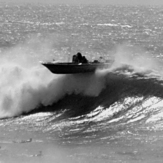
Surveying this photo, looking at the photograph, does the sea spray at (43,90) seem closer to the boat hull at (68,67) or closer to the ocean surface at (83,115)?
the ocean surface at (83,115)

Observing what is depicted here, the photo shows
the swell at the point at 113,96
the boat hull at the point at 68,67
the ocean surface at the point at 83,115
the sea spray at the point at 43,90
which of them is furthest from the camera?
the sea spray at the point at 43,90

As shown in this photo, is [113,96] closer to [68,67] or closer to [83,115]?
[83,115]

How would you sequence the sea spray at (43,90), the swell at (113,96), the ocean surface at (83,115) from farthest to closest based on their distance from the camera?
the sea spray at (43,90) → the swell at (113,96) → the ocean surface at (83,115)

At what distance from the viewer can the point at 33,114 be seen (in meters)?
39.2

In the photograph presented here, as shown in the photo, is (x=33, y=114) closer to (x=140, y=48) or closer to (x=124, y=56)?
(x=124, y=56)

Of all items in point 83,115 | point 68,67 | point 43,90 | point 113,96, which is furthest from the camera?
point 43,90

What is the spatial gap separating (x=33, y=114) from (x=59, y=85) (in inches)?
141

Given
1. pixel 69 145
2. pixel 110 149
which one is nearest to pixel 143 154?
pixel 110 149

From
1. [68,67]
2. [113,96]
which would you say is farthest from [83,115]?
[68,67]

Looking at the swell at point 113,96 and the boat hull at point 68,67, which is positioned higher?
Answer: the boat hull at point 68,67

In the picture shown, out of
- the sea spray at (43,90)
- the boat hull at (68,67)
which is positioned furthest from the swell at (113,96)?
the boat hull at (68,67)

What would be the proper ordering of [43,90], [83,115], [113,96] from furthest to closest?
[43,90], [113,96], [83,115]

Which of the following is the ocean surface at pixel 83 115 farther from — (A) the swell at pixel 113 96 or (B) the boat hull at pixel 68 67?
(B) the boat hull at pixel 68 67

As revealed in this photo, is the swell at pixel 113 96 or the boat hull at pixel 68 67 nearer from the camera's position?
the swell at pixel 113 96
